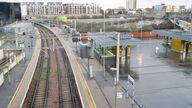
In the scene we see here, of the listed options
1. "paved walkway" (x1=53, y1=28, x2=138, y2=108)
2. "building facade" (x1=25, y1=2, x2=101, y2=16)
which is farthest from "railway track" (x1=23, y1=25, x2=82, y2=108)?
"building facade" (x1=25, y1=2, x2=101, y2=16)

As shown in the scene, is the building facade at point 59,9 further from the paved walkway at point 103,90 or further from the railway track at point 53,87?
the paved walkway at point 103,90

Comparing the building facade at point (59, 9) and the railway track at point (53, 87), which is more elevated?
the building facade at point (59, 9)

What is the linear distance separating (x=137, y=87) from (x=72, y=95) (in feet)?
17.2

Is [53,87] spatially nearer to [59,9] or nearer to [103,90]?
[103,90]

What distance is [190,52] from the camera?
112 feet

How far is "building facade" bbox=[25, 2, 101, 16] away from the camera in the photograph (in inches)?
5007

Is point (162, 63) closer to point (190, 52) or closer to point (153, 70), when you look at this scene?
point (153, 70)

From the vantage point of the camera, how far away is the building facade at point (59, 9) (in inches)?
5007

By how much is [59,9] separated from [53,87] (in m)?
118

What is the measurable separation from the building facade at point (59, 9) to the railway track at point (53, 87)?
328 ft

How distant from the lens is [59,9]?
134 metres

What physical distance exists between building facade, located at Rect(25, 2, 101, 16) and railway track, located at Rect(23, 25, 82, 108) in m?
100.0

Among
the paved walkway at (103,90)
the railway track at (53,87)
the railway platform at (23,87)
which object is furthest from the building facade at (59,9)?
the paved walkway at (103,90)

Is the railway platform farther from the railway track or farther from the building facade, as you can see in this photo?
the building facade
